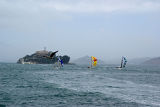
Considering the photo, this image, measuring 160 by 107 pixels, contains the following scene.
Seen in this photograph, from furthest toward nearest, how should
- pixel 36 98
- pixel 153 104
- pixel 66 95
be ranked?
pixel 66 95, pixel 36 98, pixel 153 104

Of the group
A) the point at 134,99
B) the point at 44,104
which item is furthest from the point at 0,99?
the point at 134,99

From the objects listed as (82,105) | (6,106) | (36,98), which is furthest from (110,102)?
(6,106)

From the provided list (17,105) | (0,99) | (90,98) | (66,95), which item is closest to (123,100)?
(90,98)

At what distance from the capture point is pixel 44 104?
33.2 meters

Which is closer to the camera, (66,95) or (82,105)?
(82,105)

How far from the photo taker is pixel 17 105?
32.3m

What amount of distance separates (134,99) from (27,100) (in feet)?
53.8

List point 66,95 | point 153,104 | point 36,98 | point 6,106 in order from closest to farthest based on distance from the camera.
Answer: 1. point 6,106
2. point 153,104
3. point 36,98
4. point 66,95

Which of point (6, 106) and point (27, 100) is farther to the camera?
point (27, 100)

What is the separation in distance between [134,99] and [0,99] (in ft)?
67.0

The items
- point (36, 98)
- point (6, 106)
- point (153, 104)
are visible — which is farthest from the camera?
point (36, 98)

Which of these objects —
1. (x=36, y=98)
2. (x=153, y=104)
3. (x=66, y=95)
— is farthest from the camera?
(x=66, y=95)

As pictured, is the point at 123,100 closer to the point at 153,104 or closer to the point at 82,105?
the point at 153,104

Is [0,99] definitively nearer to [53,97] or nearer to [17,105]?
[17,105]
